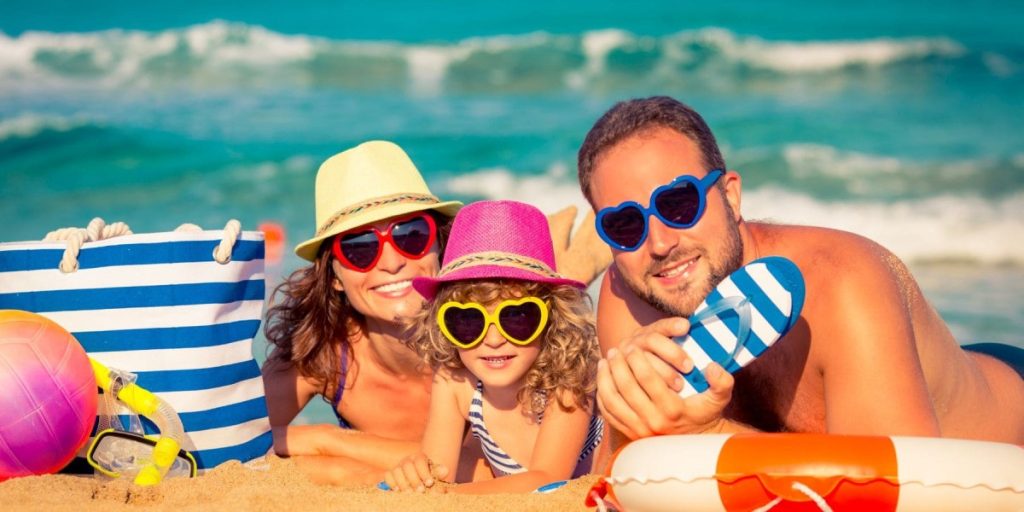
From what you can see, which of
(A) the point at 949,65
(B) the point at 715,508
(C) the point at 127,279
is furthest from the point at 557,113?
(B) the point at 715,508

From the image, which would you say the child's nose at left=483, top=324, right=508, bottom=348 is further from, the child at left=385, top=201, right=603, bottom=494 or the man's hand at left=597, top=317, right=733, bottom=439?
the man's hand at left=597, top=317, right=733, bottom=439

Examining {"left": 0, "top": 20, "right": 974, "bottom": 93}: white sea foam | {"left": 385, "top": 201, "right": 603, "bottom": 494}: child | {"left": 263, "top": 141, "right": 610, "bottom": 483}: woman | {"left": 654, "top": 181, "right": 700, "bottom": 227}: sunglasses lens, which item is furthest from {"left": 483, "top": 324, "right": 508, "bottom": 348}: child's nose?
{"left": 0, "top": 20, "right": 974, "bottom": 93}: white sea foam

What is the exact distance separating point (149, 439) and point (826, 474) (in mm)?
2784

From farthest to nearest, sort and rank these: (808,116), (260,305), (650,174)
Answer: (808,116)
(260,305)
(650,174)

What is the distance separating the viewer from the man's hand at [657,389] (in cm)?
333

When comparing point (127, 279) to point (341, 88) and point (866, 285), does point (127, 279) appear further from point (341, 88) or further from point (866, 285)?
point (341, 88)

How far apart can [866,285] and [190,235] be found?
2.76 metres

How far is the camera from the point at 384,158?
5.40 m

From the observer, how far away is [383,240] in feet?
16.8

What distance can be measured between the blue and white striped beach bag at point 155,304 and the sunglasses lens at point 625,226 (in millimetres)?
1699

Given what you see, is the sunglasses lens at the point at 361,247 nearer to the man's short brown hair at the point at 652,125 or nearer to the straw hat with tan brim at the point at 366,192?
the straw hat with tan brim at the point at 366,192

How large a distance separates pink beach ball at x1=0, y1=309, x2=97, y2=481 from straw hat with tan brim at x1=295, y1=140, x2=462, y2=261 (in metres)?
1.33

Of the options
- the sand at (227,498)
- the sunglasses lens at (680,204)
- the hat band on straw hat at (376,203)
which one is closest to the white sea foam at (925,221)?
the hat band on straw hat at (376,203)

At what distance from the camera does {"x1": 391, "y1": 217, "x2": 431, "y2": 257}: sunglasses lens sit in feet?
16.9
